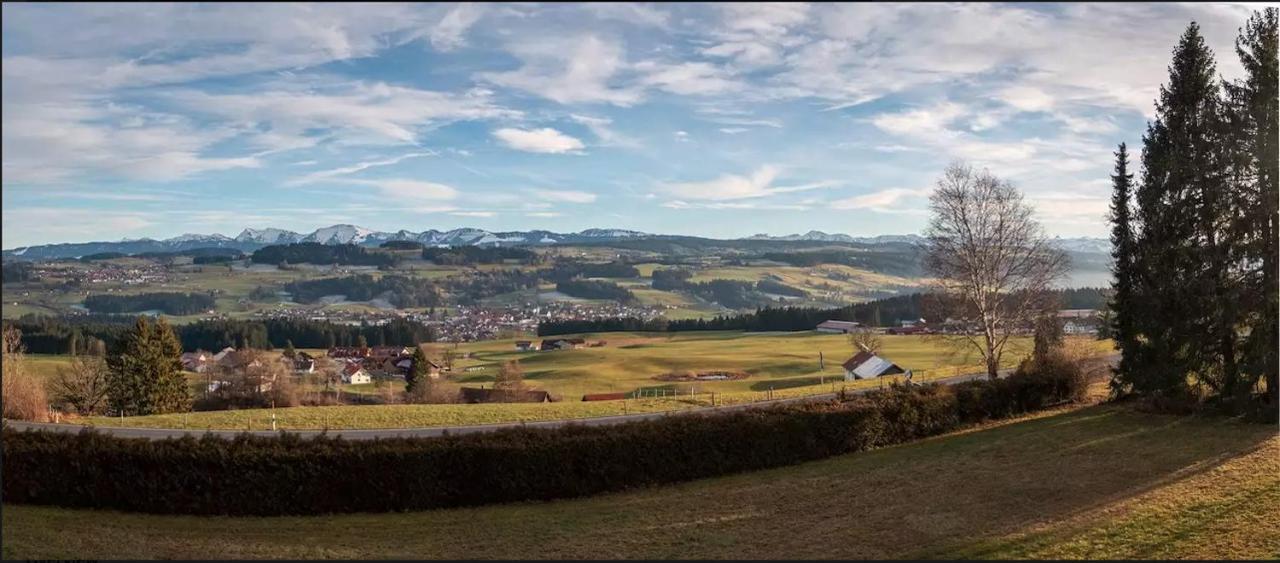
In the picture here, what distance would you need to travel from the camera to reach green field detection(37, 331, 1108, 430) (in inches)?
875

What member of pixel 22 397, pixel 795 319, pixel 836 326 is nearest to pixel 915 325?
pixel 836 326

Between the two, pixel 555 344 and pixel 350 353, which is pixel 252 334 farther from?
pixel 555 344

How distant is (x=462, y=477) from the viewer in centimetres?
1276

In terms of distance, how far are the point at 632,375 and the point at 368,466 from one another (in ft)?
153

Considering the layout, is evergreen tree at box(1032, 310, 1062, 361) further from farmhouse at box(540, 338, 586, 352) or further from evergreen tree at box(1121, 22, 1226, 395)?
farmhouse at box(540, 338, 586, 352)

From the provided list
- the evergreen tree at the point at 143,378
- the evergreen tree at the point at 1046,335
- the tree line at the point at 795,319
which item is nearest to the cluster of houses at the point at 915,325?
the tree line at the point at 795,319

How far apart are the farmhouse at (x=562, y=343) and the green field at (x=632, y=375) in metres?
3.32

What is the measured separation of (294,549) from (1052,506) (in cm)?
1088

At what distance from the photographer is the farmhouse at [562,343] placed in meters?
83.0

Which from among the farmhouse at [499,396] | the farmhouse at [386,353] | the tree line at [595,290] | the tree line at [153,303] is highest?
the tree line at [595,290]

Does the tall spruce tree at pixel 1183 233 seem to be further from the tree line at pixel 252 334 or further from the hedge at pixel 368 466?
the tree line at pixel 252 334

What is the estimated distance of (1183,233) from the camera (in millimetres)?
18625

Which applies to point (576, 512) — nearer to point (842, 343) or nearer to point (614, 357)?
point (614, 357)

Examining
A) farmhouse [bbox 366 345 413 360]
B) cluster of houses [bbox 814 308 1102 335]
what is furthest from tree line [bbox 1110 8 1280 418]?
farmhouse [bbox 366 345 413 360]
